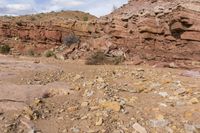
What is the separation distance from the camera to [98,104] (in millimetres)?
7938

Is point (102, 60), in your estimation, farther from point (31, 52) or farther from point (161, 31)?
point (31, 52)

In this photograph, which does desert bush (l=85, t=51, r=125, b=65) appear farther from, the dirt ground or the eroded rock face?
the dirt ground

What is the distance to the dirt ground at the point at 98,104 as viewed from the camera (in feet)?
23.7

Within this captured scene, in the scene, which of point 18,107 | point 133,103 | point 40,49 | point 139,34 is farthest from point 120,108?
point 40,49

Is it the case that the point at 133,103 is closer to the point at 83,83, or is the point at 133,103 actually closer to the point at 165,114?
the point at 165,114

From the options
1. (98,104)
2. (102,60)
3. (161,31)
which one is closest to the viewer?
(98,104)

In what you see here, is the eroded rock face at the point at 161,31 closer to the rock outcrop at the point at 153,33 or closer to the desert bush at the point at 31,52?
the rock outcrop at the point at 153,33

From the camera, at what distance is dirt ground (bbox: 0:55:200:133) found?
7.21 m

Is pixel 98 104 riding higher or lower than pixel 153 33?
lower

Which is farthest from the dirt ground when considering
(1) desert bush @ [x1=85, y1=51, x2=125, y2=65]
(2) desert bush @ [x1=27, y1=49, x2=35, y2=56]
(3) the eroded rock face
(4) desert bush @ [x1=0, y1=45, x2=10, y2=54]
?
(4) desert bush @ [x1=0, y1=45, x2=10, y2=54]

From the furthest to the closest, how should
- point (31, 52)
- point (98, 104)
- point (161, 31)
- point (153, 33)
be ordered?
1. point (31, 52)
2. point (153, 33)
3. point (161, 31)
4. point (98, 104)

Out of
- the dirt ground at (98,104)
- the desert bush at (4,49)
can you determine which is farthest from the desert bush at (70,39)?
the dirt ground at (98,104)

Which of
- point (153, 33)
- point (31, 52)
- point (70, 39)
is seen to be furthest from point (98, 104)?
point (31, 52)

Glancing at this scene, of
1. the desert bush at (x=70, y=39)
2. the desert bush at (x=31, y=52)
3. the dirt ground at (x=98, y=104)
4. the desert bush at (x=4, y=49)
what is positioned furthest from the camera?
the desert bush at (x=4, y=49)
